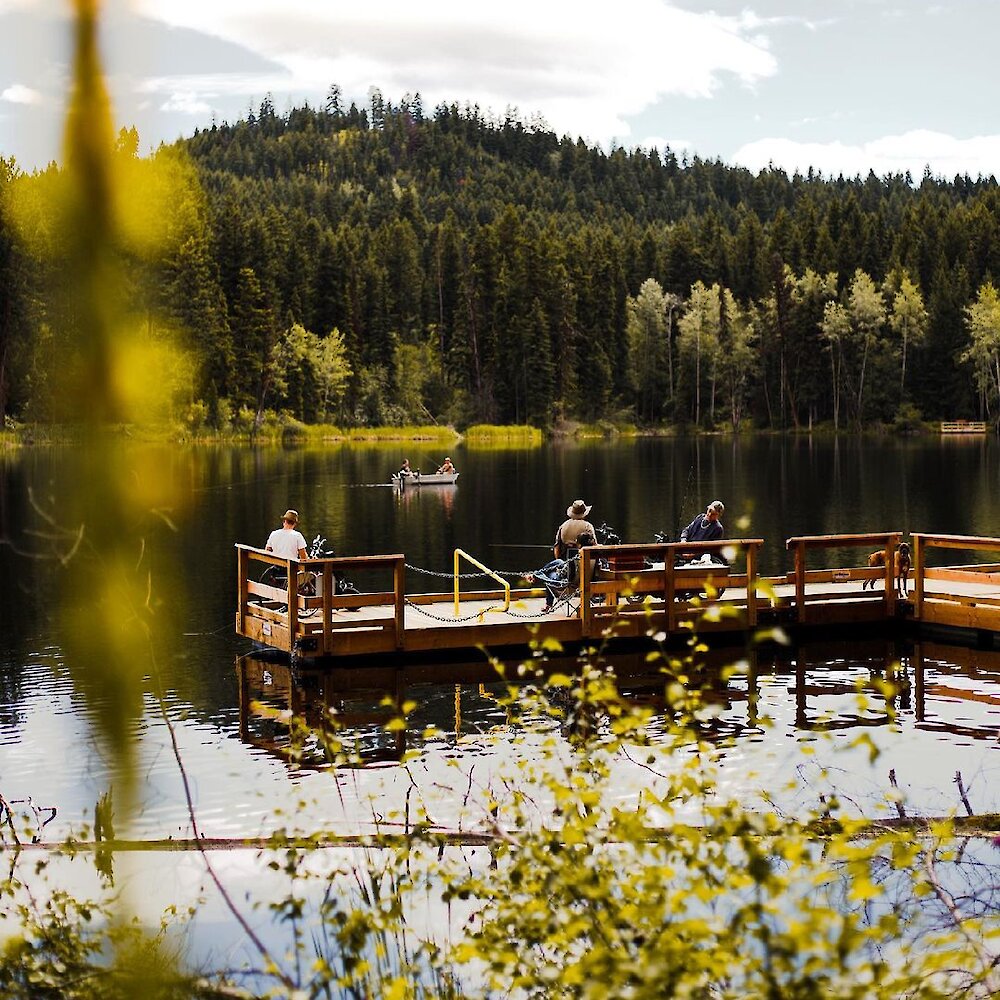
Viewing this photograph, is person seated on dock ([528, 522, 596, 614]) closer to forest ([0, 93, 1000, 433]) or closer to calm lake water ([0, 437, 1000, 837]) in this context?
calm lake water ([0, 437, 1000, 837])

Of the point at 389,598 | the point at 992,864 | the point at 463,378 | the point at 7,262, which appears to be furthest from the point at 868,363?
the point at 7,262

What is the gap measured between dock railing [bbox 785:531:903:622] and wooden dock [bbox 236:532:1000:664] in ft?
0.07

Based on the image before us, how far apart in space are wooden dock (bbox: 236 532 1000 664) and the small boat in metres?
34.6

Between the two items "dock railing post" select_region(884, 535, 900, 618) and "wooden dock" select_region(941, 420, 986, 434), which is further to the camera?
"wooden dock" select_region(941, 420, 986, 434)

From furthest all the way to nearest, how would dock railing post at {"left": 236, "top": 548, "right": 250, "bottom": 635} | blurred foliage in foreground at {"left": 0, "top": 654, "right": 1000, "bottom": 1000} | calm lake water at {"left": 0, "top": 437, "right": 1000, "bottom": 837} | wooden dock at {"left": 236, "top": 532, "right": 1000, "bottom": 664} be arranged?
dock railing post at {"left": 236, "top": 548, "right": 250, "bottom": 635} < wooden dock at {"left": 236, "top": 532, "right": 1000, "bottom": 664} < calm lake water at {"left": 0, "top": 437, "right": 1000, "bottom": 837} < blurred foliage in foreground at {"left": 0, "top": 654, "right": 1000, "bottom": 1000}

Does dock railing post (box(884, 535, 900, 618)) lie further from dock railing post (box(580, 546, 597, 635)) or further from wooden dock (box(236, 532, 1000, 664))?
dock railing post (box(580, 546, 597, 635))

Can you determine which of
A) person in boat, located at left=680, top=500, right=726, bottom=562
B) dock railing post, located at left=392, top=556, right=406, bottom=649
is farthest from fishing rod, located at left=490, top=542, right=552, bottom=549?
dock railing post, located at left=392, top=556, right=406, bottom=649

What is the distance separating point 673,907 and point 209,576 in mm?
25621

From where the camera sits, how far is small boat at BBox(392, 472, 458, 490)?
2231 inches

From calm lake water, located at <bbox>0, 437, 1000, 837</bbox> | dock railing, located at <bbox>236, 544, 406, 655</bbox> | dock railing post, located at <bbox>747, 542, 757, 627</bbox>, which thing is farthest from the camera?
dock railing post, located at <bbox>747, 542, 757, 627</bbox>

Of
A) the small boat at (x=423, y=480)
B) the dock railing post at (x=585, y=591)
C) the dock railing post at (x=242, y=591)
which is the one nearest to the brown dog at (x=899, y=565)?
the dock railing post at (x=585, y=591)

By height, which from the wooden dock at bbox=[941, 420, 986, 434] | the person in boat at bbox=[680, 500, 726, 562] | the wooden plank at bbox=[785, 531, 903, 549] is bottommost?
the wooden plank at bbox=[785, 531, 903, 549]

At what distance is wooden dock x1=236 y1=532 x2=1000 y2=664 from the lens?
18.4 m

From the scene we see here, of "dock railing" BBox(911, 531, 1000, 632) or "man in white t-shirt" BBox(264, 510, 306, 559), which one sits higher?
"man in white t-shirt" BBox(264, 510, 306, 559)
